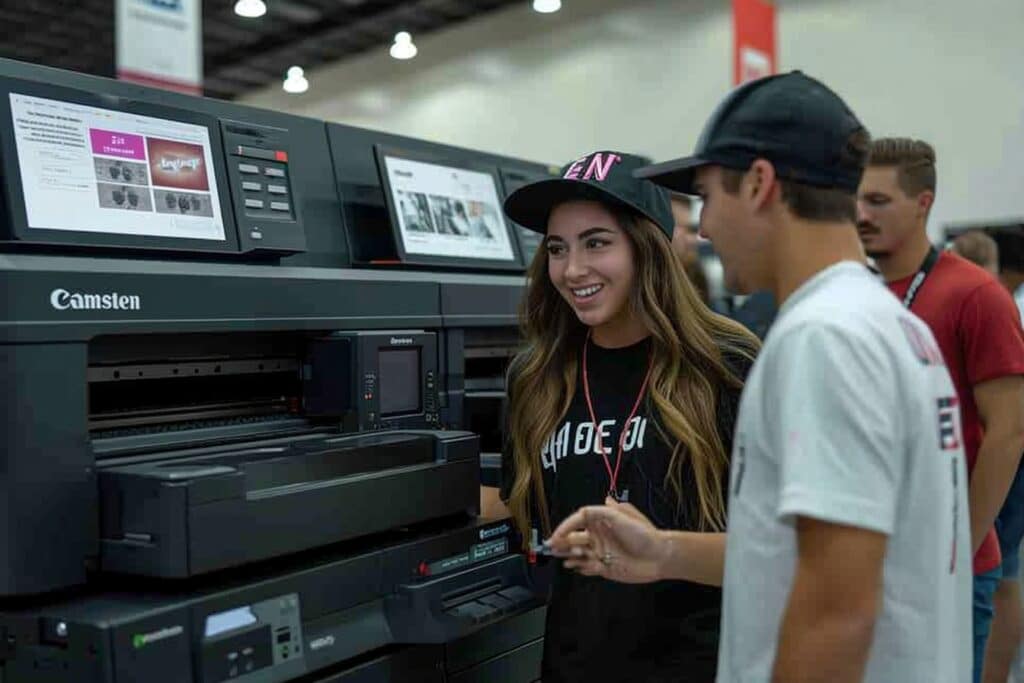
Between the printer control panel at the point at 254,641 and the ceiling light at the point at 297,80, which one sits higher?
the ceiling light at the point at 297,80

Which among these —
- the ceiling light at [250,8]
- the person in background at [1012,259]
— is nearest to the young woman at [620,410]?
the person in background at [1012,259]

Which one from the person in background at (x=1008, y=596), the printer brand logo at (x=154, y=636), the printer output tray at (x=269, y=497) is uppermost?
the printer output tray at (x=269, y=497)

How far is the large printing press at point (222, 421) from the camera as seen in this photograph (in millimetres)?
1380

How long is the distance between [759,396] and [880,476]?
16 cm

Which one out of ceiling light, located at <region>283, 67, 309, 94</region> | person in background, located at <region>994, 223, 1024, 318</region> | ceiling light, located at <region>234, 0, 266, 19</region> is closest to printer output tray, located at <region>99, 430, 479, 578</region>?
person in background, located at <region>994, 223, 1024, 318</region>

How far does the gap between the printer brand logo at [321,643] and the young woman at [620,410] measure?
1.48 feet

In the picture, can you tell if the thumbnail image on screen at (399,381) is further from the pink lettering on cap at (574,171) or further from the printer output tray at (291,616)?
the pink lettering on cap at (574,171)

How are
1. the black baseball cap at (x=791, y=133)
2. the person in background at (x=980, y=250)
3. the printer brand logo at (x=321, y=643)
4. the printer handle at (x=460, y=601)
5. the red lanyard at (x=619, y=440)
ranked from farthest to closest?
the person in background at (x=980, y=250), the red lanyard at (x=619, y=440), the printer handle at (x=460, y=601), the printer brand logo at (x=321, y=643), the black baseball cap at (x=791, y=133)

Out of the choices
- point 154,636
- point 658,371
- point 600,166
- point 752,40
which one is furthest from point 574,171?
point 752,40

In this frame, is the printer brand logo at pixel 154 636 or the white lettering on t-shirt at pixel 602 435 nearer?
the printer brand logo at pixel 154 636

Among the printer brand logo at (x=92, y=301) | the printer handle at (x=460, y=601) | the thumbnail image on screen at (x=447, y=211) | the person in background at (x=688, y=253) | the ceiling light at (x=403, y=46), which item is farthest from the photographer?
the ceiling light at (x=403, y=46)

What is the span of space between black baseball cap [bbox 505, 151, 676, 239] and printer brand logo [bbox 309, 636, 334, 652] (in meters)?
0.87

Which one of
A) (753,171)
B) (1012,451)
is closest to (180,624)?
(753,171)

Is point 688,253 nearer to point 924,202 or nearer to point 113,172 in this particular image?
point 924,202
